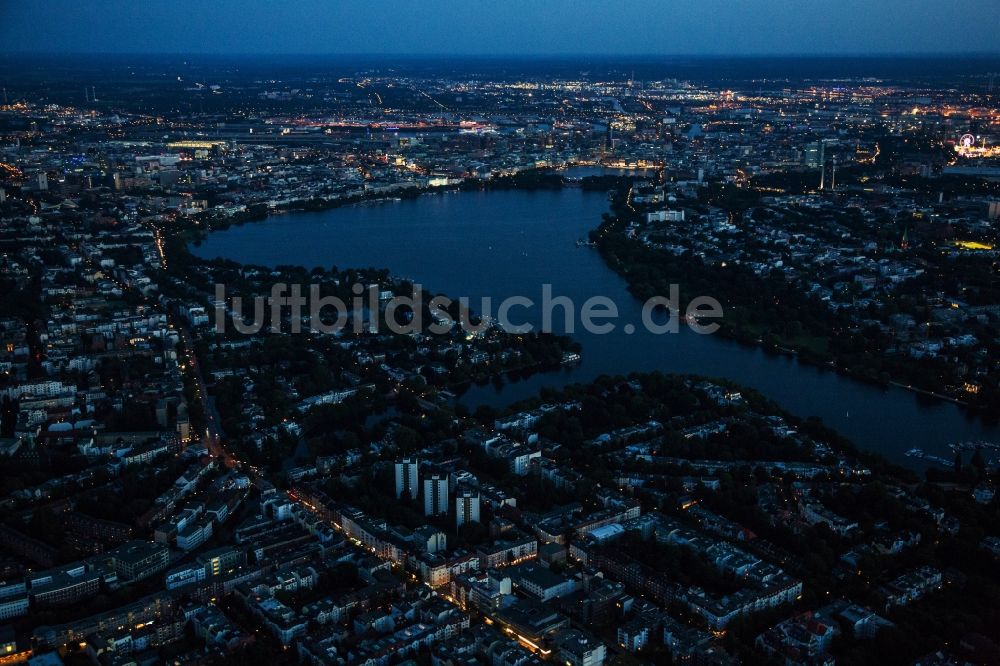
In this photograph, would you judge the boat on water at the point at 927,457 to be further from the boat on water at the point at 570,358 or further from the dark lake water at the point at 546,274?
the boat on water at the point at 570,358

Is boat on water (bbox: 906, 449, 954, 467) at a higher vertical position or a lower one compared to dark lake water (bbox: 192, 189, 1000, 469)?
lower

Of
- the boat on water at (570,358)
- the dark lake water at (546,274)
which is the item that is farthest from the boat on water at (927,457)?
the boat on water at (570,358)

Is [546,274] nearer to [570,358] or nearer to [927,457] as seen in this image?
[570,358]

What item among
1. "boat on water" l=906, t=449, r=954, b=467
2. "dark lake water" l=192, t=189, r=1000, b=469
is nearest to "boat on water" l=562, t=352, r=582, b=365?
"dark lake water" l=192, t=189, r=1000, b=469

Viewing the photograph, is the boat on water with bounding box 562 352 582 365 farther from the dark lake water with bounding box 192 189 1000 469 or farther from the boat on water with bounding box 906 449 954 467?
the boat on water with bounding box 906 449 954 467

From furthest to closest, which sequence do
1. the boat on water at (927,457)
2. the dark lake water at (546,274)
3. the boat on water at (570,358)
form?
the boat on water at (570,358) → the dark lake water at (546,274) → the boat on water at (927,457)

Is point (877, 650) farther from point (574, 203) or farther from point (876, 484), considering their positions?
point (574, 203)

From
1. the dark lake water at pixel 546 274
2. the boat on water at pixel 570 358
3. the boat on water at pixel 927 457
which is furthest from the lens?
the boat on water at pixel 570 358

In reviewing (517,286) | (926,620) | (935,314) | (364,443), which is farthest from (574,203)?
(926,620)
